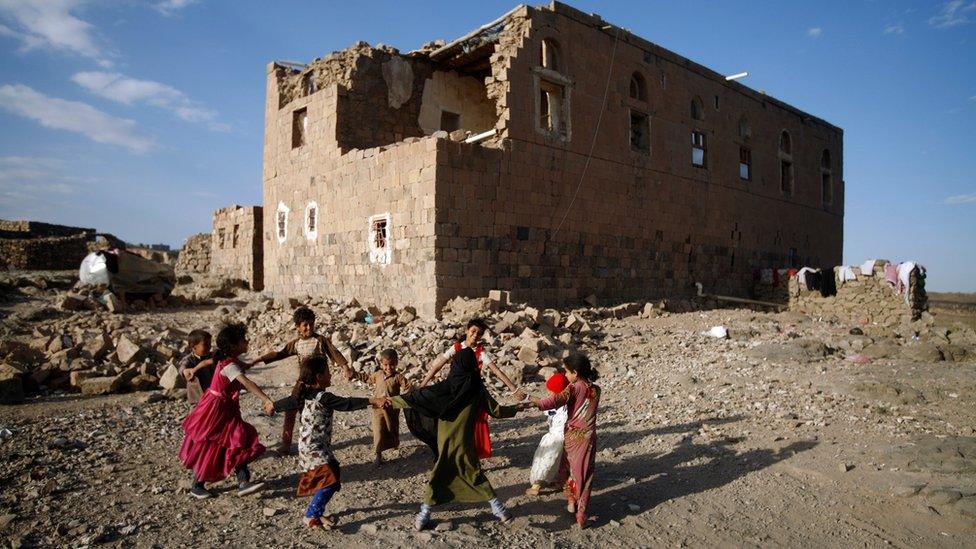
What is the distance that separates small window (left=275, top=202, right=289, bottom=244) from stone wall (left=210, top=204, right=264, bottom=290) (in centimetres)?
172

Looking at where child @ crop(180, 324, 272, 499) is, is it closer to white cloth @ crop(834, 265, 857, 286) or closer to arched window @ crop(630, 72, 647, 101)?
arched window @ crop(630, 72, 647, 101)

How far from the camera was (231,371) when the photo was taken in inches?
176

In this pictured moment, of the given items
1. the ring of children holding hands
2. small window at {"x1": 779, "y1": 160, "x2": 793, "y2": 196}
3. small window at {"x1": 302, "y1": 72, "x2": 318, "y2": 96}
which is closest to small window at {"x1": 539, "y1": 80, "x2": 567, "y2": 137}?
small window at {"x1": 302, "y1": 72, "x2": 318, "y2": 96}

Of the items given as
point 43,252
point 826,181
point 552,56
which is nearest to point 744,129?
point 826,181

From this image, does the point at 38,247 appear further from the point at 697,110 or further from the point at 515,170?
the point at 697,110

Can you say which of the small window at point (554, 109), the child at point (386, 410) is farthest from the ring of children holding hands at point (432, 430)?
the small window at point (554, 109)

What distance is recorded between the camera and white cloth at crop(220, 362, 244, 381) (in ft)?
14.7

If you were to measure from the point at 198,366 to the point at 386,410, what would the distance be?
1.62 meters

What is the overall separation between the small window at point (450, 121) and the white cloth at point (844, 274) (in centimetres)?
1101

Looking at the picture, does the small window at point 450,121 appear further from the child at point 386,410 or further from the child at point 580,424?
the child at point 580,424

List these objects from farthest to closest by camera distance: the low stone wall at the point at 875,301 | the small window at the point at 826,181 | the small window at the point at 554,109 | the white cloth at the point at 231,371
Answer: the small window at the point at 826,181, the low stone wall at the point at 875,301, the small window at the point at 554,109, the white cloth at the point at 231,371

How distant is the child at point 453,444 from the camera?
413 centimetres

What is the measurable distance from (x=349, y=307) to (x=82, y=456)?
677 centimetres

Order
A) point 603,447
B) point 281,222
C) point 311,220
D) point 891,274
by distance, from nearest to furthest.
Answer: point 603,447, point 311,220, point 891,274, point 281,222
